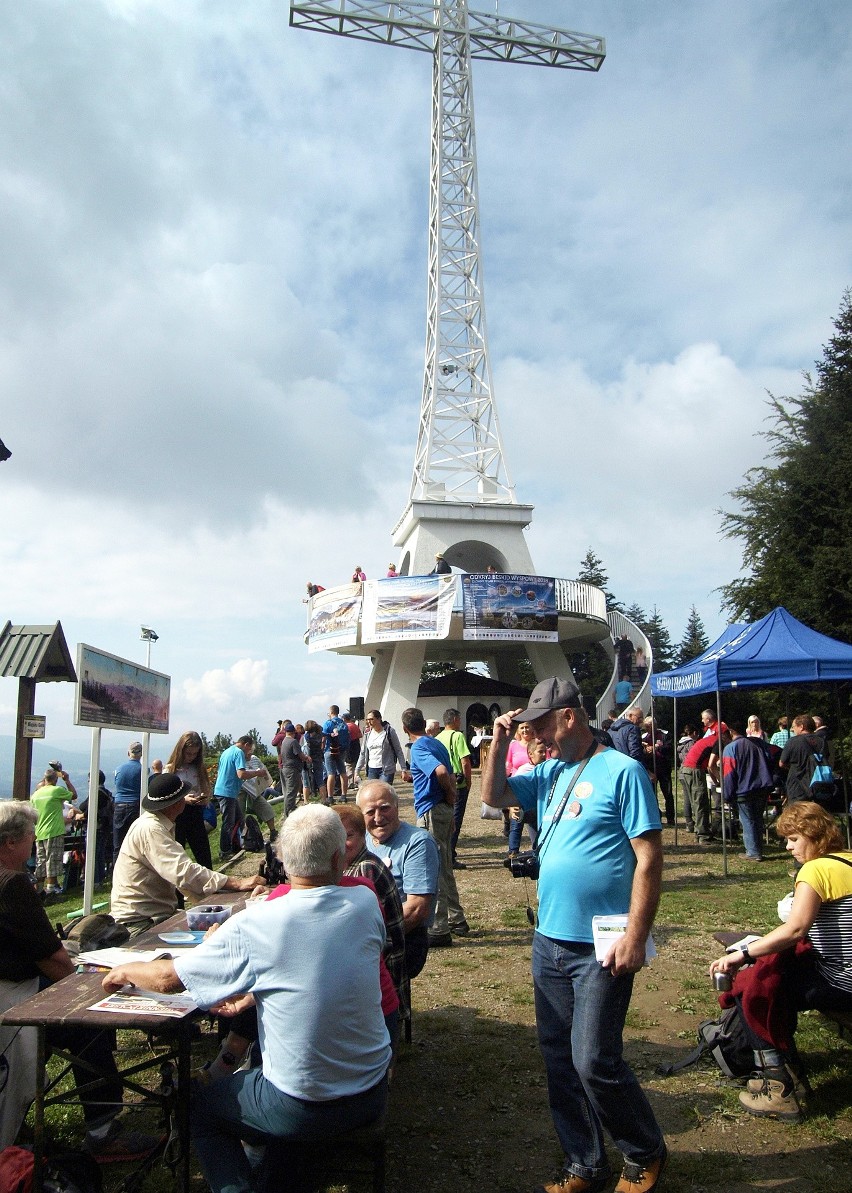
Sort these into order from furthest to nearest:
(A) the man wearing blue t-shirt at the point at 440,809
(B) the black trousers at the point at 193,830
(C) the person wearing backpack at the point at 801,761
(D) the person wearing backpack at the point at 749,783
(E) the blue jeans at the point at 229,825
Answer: (E) the blue jeans at the point at 229,825 < (C) the person wearing backpack at the point at 801,761 < (D) the person wearing backpack at the point at 749,783 < (B) the black trousers at the point at 193,830 < (A) the man wearing blue t-shirt at the point at 440,809

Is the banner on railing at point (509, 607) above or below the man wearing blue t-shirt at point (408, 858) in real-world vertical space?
above

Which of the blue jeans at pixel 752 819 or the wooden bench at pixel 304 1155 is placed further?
the blue jeans at pixel 752 819

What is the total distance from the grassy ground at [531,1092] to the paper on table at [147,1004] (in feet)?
3.28

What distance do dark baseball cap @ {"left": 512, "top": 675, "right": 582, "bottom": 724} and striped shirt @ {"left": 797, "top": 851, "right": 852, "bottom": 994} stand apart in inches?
62.0

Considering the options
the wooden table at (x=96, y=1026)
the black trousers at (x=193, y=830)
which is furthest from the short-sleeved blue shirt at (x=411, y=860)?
the black trousers at (x=193, y=830)

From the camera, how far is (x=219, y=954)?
8.95ft

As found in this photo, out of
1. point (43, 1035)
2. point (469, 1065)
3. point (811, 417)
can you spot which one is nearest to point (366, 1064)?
point (43, 1035)

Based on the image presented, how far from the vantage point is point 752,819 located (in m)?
10.7

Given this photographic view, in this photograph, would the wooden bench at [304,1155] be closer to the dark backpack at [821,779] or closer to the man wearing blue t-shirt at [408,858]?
the man wearing blue t-shirt at [408,858]

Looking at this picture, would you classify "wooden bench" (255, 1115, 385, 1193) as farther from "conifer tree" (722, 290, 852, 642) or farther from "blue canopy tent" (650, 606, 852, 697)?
"conifer tree" (722, 290, 852, 642)

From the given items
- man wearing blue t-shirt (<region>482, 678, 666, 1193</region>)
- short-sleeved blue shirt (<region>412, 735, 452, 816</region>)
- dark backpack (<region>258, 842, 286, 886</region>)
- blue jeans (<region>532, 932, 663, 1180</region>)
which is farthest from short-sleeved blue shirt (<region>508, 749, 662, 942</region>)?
short-sleeved blue shirt (<region>412, 735, 452, 816</region>)

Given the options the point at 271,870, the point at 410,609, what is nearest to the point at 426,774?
the point at 271,870

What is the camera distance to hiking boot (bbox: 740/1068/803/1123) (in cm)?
389

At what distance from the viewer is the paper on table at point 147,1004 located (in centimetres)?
295
